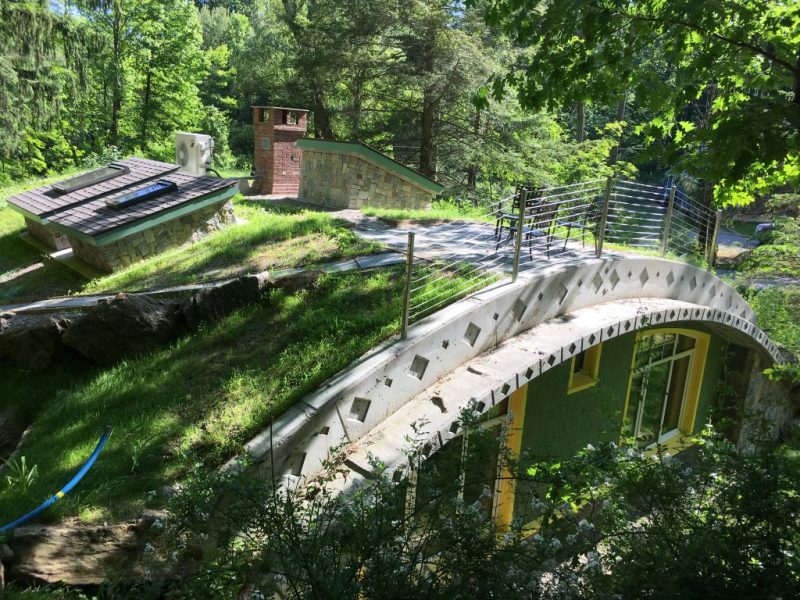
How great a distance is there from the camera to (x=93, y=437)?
215 inches

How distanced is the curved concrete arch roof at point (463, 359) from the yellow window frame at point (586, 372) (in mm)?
1340

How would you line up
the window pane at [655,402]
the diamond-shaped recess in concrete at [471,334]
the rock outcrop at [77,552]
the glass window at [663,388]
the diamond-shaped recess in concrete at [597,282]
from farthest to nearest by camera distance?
the window pane at [655,402], the glass window at [663,388], the diamond-shaped recess in concrete at [597,282], the diamond-shaped recess in concrete at [471,334], the rock outcrop at [77,552]

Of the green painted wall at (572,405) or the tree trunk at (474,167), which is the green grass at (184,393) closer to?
the green painted wall at (572,405)

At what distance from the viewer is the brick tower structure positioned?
16.9 meters

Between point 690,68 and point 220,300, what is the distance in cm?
509

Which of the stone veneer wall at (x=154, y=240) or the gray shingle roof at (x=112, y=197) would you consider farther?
the stone veneer wall at (x=154, y=240)

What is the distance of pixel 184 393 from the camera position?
5.89m

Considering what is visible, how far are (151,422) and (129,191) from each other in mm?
7705

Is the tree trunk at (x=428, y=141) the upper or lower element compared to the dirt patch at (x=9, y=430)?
upper

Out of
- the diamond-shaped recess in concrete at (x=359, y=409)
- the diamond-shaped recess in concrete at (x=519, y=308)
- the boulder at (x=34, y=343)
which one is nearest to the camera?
the diamond-shaped recess in concrete at (x=359, y=409)

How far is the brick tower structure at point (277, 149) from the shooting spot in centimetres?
1686

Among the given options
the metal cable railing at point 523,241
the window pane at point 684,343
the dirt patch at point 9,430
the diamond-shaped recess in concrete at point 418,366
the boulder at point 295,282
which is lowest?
the window pane at point 684,343

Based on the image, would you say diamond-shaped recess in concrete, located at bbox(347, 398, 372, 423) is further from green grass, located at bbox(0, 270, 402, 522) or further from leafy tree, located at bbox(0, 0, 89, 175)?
leafy tree, located at bbox(0, 0, 89, 175)

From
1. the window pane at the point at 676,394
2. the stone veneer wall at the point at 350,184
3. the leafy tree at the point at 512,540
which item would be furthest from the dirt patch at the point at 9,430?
the window pane at the point at 676,394
